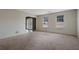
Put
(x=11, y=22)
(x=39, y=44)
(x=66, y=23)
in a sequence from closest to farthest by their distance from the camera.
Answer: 1. (x=39, y=44)
2. (x=11, y=22)
3. (x=66, y=23)

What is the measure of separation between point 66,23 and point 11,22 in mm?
2663

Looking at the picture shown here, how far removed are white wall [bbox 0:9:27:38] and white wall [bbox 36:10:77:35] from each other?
882mm

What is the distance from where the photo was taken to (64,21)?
14.2 ft

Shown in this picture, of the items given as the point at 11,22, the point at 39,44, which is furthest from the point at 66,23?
the point at 11,22

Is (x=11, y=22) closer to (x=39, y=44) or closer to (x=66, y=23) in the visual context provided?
(x=39, y=44)

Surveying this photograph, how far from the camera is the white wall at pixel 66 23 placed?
4052mm

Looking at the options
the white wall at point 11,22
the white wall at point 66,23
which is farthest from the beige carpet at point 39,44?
the white wall at point 11,22

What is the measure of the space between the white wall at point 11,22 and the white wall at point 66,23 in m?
0.88

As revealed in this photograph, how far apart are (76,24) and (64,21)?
59cm

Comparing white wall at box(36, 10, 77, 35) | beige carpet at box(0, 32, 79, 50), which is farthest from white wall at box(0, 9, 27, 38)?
white wall at box(36, 10, 77, 35)

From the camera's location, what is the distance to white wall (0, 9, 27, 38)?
380 centimetres

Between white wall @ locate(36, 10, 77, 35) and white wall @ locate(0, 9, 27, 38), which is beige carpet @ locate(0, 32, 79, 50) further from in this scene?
white wall @ locate(0, 9, 27, 38)

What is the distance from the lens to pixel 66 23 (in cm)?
437
